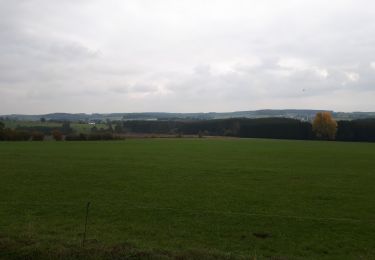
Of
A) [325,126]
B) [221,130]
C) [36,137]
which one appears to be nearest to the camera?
[36,137]

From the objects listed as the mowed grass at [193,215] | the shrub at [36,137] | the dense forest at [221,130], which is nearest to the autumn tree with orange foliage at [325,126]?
the dense forest at [221,130]

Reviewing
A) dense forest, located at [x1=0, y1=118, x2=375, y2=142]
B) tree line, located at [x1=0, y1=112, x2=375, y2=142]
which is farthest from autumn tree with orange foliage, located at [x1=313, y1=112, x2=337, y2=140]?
dense forest, located at [x1=0, y1=118, x2=375, y2=142]

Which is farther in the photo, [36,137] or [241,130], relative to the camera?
[241,130]

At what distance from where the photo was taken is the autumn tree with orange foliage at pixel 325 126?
11419 cm

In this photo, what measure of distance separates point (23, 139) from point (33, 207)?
81.9 metres

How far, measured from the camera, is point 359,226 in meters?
14.0

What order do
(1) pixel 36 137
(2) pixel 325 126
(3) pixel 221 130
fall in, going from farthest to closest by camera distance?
(3) pixel 221 130, (2) pixel 325 126, (1) pixel 36 137

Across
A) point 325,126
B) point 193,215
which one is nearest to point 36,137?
point 325,126

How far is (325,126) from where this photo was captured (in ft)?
377

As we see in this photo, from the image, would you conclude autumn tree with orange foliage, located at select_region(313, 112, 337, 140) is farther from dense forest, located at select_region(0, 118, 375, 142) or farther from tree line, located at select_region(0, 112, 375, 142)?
dense forest, located at select_region(0, 118, 375, 142)

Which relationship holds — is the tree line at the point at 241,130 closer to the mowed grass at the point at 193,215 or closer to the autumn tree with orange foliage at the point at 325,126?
the autumn tree with orange foliage at the point at 325,126

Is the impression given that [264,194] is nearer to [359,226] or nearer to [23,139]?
[359,226]

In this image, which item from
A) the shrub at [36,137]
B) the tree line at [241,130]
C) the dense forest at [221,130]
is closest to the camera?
the shrub at [36,137]

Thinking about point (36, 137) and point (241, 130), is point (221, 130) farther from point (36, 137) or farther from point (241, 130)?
point (36, 137)
